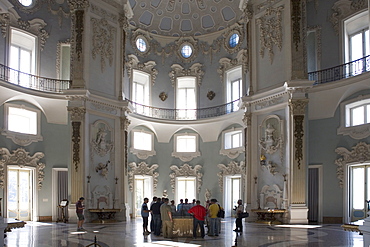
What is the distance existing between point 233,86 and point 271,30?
5.78m

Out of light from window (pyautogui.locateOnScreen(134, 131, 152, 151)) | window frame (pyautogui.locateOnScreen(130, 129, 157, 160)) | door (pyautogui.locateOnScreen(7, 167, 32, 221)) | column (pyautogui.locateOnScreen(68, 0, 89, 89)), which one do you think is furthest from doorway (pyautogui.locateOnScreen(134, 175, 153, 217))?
column (pyautogui.locateOnScreen(68, 0, 89, 89))

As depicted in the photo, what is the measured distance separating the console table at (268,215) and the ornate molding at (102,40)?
1058 centimetres

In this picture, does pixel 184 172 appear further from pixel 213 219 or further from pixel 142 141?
pixel 213 219

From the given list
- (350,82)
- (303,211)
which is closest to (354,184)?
(303,211)

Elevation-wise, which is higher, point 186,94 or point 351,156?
point 186,94

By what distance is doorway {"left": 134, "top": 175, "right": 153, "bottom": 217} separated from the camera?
84.8 ft

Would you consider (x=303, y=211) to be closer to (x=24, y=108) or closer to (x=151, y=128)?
(x=151, y=128)

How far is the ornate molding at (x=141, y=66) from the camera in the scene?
26.3m

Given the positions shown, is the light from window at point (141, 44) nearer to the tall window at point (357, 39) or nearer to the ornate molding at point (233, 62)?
the ornate molding at point (233, 62)

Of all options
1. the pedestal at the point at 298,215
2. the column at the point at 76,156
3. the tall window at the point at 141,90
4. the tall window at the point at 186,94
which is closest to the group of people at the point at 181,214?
the pedestal at the point at 298,215

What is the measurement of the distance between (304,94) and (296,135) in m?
1.88

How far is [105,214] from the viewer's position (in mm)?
21203

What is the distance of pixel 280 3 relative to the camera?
2130 cm

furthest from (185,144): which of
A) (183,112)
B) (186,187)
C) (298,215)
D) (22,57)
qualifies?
(22,57)
